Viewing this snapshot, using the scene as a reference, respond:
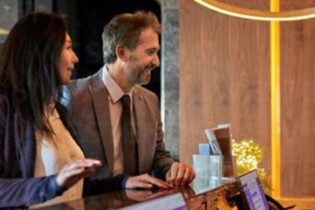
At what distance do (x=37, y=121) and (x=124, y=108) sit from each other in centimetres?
65

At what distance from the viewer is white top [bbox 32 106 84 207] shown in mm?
1397

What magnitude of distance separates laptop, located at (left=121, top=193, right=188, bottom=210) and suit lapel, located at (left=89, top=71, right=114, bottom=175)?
0.96 meters

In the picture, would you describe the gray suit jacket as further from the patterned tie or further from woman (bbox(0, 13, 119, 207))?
woman (bbox(0, 13, 119, 207))

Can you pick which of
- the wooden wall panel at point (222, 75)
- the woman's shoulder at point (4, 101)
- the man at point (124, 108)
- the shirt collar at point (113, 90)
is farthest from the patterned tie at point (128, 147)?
the wooden wall panel at point (222, 75)

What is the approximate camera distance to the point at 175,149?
3906 mm

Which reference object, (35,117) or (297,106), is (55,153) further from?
(297,106)

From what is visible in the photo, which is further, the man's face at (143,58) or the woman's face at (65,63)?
the man's face at (143,58)

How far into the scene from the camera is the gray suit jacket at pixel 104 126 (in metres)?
1.91

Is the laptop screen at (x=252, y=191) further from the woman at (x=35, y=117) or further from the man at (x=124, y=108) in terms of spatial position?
the woman at (x=35, y=117)

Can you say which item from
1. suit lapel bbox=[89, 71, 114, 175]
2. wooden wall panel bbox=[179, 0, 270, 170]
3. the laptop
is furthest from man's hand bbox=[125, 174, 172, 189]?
wooden wall panel bbox=[179, 0, 270, 170]

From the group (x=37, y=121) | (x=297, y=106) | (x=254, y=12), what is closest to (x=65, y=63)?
(x=37, y=121)

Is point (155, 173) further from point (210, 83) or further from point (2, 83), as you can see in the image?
point (210, 83)

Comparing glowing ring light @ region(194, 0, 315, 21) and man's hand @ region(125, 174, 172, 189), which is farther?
glowing ring light @ region(194, 0, 315, 21)

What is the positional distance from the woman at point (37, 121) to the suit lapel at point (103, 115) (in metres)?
0.31
